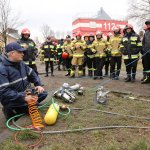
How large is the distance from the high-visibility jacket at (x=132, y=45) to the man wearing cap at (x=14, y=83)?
462cm

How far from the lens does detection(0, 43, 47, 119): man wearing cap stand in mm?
5133

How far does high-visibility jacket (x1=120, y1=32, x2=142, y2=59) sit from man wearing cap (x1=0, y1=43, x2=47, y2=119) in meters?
4.62

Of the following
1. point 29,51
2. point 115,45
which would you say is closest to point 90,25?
point 115,45

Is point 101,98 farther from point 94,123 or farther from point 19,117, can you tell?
point 19,117

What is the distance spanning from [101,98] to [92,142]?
7.59ft

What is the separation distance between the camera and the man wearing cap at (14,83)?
5.13 meters

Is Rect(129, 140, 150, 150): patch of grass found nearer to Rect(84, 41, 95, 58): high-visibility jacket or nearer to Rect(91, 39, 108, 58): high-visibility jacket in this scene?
Rect(91, 39, 108, 58): high-visibility jacket

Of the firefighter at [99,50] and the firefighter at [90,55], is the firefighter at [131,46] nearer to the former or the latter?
the firefighter at [99,50]

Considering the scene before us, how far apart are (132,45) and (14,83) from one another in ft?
16.7

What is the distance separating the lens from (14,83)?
5375 mm

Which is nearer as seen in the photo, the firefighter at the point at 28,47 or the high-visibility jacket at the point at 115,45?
the firefighter at the point at 28,47

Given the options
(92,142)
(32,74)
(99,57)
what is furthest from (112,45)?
(92,142)

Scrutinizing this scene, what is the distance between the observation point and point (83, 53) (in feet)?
38.0

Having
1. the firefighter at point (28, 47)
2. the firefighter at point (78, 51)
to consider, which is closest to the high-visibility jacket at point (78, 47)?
the firefighter at point (78, 51)
